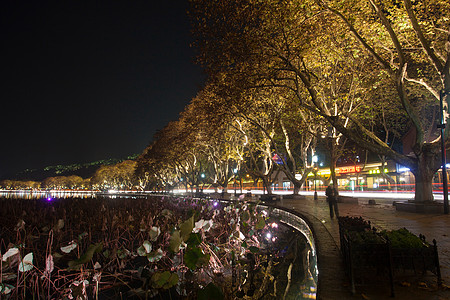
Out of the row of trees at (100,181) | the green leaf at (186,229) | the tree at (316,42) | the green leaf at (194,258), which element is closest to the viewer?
the green leaf at (186,229)

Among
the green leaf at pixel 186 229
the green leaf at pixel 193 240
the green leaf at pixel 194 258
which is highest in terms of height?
the green leaf at pixel 186 229

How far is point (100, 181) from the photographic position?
4710 inches

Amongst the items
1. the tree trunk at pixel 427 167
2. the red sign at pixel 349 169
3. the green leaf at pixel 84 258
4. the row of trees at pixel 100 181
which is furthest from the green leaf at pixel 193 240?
the row of trees at pixel 100 181

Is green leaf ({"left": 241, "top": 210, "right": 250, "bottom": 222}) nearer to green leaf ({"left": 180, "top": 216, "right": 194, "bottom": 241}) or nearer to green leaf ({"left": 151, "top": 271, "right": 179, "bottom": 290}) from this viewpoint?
green leaf ({"left": 151, "top": 271, "right": 179, "bottom": 290})

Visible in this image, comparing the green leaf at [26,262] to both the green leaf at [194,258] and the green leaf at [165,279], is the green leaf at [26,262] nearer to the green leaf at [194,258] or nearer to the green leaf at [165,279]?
the green leaf at [165,279]

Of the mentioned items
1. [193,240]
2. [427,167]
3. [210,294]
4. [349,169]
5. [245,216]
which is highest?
[349,169]

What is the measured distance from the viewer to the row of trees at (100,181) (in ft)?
309

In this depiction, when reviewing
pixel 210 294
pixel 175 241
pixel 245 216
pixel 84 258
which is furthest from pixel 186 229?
pixel 245 216

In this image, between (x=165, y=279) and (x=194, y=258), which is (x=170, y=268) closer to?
(x=165, y=279)

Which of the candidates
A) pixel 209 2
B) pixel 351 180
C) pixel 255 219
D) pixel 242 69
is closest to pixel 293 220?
pixel 255 219

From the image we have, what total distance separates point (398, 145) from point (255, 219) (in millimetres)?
45488

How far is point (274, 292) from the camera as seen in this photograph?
5.79 m

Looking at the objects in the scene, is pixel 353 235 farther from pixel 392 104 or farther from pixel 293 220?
pixel 392 104

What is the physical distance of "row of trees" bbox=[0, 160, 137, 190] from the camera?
94312mm
